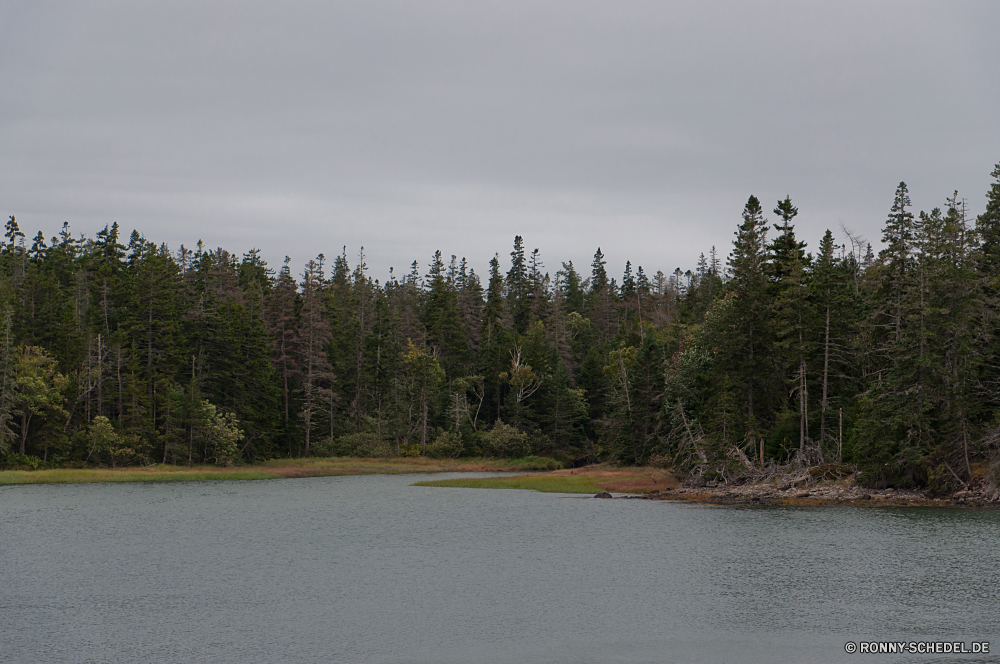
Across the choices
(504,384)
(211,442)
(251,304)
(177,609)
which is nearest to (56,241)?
(251,304)

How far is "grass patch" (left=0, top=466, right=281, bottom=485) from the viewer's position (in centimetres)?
7481

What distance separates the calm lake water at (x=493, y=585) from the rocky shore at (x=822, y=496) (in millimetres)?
4348

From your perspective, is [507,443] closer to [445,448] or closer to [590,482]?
[445,448]

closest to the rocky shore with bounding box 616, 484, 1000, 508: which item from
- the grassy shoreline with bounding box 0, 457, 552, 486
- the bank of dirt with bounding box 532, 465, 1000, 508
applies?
the bank of dirt with bounding box 532, 465, 1000, 508

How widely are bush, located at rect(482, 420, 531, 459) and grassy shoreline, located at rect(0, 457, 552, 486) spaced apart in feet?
6.73

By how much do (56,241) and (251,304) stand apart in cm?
4915

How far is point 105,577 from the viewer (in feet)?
104

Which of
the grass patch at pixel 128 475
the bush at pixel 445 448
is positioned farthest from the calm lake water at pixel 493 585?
the bush at pixel 445 448

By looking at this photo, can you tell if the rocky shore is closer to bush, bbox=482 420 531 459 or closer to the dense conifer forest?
the dense conifer forest

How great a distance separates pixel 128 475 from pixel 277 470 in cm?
1699

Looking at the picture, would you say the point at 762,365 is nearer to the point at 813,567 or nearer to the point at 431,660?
the point at 813,567

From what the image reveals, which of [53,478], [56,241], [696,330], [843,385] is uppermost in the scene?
[56,241]

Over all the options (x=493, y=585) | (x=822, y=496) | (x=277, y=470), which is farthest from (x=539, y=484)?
(x=493, y=585)

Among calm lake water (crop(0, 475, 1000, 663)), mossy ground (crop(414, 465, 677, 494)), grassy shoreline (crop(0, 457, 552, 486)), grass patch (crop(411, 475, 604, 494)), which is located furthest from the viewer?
grassy shoreline (crop(0, 457, 552, 486))
